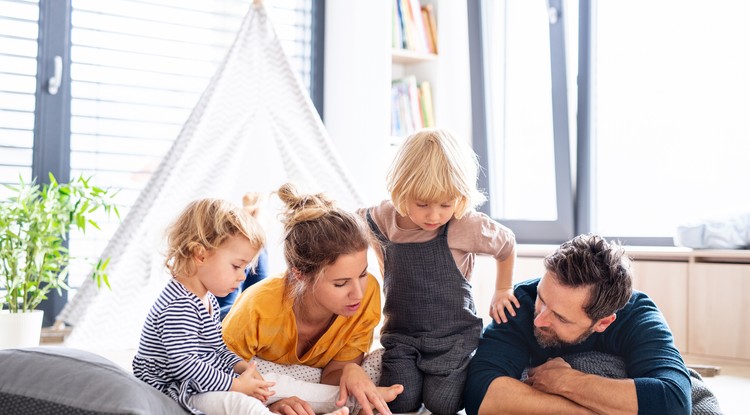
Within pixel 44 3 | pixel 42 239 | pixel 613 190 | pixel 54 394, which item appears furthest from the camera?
pixel 613 190

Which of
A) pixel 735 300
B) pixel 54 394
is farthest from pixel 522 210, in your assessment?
pixel 54 394

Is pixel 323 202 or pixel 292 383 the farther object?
pixel 323 202

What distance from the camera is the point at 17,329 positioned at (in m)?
2.65

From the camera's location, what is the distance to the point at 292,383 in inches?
71.3

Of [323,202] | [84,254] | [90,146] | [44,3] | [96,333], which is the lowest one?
[96,333]

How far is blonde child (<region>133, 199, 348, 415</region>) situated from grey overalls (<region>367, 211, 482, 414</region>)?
35 centimetres

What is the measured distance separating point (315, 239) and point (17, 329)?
1.38 meters

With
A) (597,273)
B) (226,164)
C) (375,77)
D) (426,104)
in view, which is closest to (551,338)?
(597,273)

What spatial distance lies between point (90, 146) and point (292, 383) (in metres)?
1.85

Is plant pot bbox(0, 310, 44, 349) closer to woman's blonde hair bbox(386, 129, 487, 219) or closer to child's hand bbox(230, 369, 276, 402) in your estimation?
child's hand bbox(230, 369, 276, 402)

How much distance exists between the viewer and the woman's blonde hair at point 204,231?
66.6 inches

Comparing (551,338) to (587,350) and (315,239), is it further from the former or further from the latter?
(315,239)

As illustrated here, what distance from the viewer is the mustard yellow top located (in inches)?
72.5

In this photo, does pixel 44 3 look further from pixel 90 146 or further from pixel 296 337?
pixel 296 337
